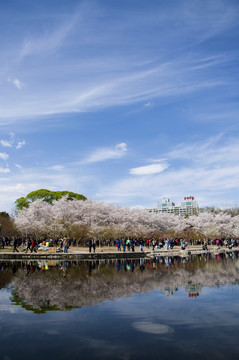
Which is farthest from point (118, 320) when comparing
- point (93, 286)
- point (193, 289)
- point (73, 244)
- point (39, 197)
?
point (39, 197)

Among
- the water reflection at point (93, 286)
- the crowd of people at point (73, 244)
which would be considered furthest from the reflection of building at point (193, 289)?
the crowd of people at point (73, 244)

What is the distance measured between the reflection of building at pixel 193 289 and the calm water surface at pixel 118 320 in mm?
43

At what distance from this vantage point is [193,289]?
13711mm

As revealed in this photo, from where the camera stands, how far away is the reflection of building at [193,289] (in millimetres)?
12562

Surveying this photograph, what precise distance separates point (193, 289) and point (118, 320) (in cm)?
589

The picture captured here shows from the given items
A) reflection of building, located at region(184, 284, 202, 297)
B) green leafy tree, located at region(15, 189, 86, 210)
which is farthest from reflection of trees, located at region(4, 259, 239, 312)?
green leafy tree, located at region(15, 189, 86, 210)

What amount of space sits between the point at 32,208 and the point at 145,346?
56179 mm

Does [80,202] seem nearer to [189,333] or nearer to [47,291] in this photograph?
[47,291]

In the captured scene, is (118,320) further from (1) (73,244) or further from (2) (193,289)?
(1) (73,244)

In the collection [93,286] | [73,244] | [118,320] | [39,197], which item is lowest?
[118,320]

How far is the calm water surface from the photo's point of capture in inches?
265

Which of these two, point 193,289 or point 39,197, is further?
point 39,197

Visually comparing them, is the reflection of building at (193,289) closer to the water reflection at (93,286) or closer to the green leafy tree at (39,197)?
the water reflection at (93,286)

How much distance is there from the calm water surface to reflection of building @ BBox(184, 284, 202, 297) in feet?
0.14
